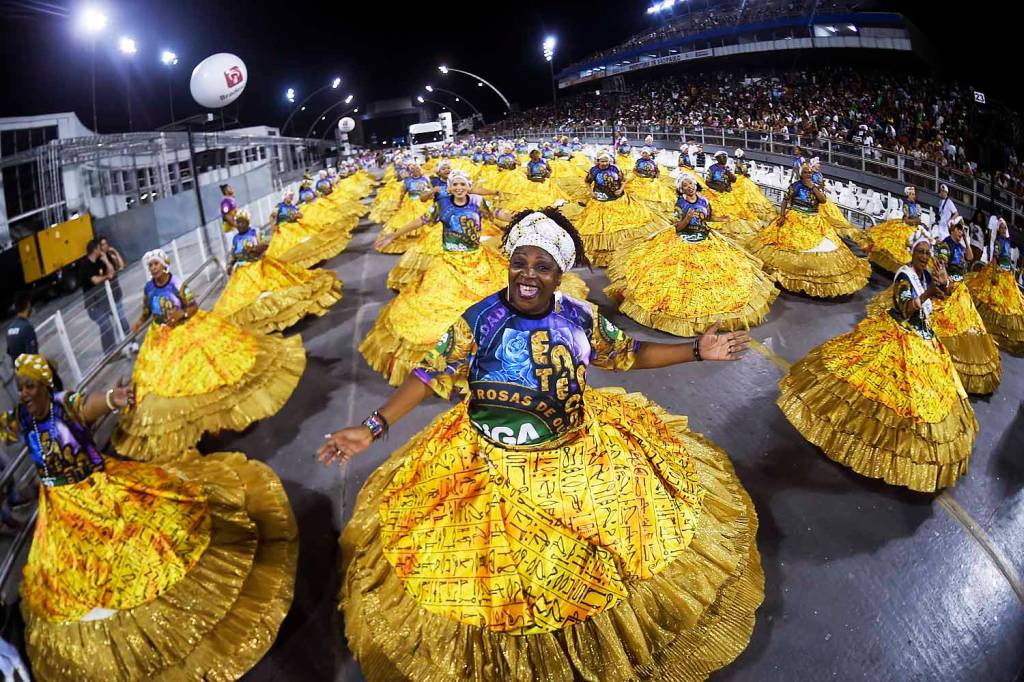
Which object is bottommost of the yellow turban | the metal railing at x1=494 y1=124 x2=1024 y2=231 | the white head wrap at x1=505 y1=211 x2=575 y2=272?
the yellow turban

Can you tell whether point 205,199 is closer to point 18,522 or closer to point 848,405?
point 18,522

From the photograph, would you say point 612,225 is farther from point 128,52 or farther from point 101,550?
point 128,52

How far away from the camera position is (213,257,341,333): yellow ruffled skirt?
781 centimetres

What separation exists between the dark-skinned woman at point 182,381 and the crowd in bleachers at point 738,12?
19346mm

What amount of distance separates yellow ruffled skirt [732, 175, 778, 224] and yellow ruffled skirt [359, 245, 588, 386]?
306 inches

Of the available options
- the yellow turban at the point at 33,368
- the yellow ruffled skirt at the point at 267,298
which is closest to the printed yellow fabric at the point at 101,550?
the yellow turban at the point at 33,368

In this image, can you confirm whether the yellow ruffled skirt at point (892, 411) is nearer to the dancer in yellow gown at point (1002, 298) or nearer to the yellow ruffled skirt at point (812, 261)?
the dancer in yellow gown at point (1002, 298)

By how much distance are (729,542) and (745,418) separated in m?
2.45

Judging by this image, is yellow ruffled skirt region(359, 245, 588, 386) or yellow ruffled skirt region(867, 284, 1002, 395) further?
yellow ruffled skirt region(359, 245, 588, 386)

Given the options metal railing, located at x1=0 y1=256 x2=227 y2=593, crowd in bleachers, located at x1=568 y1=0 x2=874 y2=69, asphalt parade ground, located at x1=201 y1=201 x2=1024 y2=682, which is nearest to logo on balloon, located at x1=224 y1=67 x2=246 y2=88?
metal railing, located at x1=0 y1=256 x2=227 y2=593

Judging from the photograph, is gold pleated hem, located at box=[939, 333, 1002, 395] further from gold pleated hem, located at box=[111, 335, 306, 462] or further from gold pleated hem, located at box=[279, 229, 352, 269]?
gold pleated hem, located at box=[279, 229, 352, 269]

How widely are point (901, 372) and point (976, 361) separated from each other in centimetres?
213

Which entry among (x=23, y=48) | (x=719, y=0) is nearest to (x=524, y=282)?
(x=23, y=48)

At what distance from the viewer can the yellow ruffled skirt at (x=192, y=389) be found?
17.0 feet
